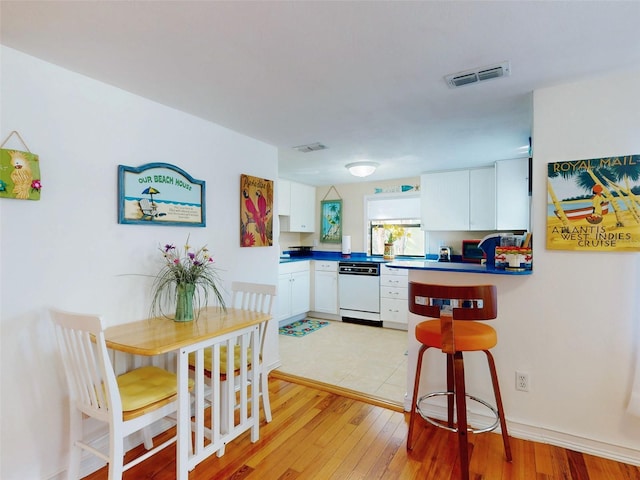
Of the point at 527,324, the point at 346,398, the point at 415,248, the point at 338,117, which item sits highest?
the point at 338,117

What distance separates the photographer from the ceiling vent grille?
181cm

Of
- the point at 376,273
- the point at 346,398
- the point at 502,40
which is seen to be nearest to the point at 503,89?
the point at 502,40

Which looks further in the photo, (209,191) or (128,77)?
(209,191)

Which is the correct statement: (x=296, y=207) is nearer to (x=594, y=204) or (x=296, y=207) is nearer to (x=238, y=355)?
(x=238, y=355)

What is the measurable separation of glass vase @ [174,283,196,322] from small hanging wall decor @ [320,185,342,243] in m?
3.71

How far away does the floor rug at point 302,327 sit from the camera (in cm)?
449

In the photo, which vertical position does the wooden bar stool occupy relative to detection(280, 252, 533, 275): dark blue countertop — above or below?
below

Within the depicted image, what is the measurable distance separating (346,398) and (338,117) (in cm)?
219

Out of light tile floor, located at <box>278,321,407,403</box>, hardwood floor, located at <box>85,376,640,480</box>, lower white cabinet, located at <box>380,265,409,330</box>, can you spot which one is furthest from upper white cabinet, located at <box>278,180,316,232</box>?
hardwood floor, located at <box>85,376,640,480</box>

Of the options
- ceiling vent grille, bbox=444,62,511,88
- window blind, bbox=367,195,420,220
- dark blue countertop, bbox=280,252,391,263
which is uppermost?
ceiling vent grille, bbox=444,62,511,88

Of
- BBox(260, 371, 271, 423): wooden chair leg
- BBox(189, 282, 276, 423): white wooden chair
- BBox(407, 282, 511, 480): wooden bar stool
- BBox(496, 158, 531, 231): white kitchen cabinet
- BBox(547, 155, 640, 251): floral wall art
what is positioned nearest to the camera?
BBox(407, 282, 511, 480): wooden bar stool

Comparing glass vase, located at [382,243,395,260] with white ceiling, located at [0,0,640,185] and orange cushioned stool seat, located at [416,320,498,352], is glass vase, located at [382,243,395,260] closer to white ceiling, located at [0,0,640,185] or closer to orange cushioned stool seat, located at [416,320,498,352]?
white ceiling, located at [0,0,640,185]

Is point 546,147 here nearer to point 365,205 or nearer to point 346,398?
point 346,398

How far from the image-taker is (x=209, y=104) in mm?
2318
